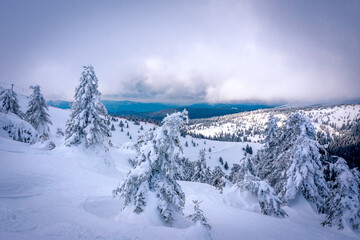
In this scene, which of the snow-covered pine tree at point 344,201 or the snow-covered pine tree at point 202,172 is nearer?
the snow-covered pine tree at point 344,201

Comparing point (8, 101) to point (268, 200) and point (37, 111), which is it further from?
point (268, 200)

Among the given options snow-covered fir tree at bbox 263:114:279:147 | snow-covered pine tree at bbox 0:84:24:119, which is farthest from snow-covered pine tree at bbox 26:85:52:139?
snow-covered fir tree at bbox 263:114:279:147

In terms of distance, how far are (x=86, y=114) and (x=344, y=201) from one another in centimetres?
2242

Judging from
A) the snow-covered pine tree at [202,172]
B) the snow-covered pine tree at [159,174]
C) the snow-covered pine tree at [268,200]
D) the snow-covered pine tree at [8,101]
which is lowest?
the snow-covered pine tree at [202,172]

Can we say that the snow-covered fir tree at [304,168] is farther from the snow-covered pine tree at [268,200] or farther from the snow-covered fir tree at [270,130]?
the snow-covered fir tree at [270,130]

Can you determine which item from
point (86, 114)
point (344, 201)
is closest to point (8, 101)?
point (86, 114)

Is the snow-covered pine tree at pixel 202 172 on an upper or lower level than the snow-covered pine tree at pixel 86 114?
lower

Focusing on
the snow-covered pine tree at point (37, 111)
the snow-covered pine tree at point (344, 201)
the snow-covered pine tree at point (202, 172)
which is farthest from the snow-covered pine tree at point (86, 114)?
the snow-covered pine tree at point (202, 172)

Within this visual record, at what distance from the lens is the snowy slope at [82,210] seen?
5.15 m

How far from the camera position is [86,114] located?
16125mm

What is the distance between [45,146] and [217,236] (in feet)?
59.0

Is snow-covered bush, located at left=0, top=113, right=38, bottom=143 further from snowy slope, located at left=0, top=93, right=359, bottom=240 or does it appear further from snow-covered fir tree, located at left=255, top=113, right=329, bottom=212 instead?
snow-covered fir tree, located at left=255, top=113, right=329, bottom=212

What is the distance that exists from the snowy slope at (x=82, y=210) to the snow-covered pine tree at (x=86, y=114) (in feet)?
4.24

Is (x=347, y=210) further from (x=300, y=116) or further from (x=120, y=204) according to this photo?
(x=120, y=204)
